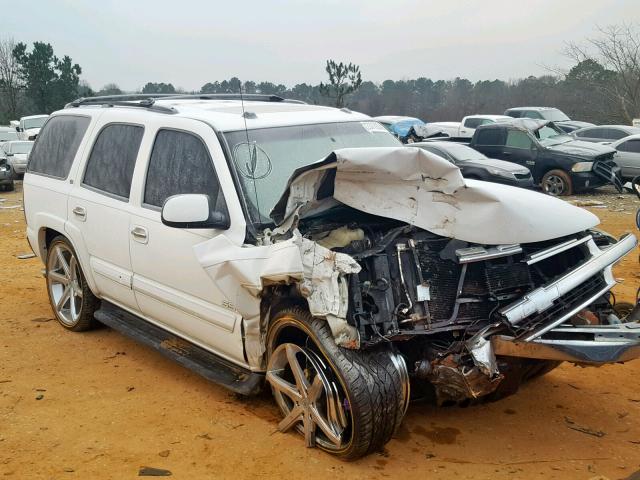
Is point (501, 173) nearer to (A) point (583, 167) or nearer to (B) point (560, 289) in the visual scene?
(A) point (583, 167)

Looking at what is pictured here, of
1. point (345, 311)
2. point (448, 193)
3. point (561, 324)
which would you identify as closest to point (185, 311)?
point (345, 311)

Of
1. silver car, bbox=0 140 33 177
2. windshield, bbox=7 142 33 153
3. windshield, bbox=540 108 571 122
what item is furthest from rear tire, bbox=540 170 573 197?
windshield, bbox=7 142 33 153

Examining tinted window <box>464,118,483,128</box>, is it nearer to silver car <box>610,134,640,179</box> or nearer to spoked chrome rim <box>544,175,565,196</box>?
silver car <box>610,134,640,179</box>

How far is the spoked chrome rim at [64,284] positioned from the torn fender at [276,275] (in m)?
2.42

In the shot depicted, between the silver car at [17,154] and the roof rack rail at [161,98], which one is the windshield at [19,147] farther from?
the roof rack rail at [161,98]

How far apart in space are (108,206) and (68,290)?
1.43 m

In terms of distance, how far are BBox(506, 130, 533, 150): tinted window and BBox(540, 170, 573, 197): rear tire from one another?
88 centimetres

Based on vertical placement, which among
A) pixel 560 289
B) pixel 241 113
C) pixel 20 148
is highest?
pixel 241 113

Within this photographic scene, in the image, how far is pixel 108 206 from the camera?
15.8 feet

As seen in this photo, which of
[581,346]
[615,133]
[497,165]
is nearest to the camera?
[581,346]

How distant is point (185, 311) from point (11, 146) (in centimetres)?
2133

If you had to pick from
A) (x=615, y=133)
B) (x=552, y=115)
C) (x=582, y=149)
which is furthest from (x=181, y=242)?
(x=552, y=115)

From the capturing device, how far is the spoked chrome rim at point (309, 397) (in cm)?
340

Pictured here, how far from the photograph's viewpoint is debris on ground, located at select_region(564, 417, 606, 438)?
377cm
